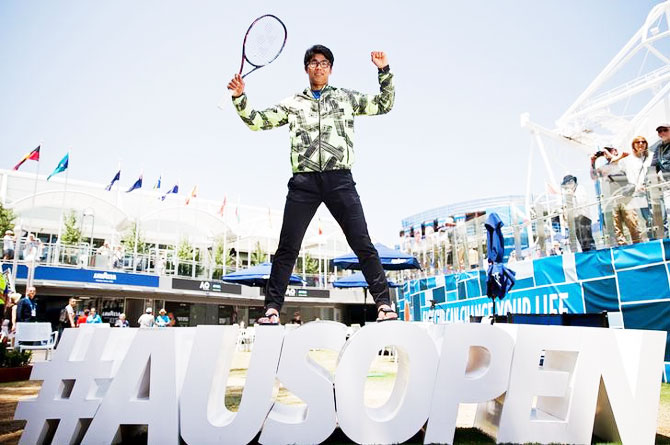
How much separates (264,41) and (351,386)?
2.75 meters

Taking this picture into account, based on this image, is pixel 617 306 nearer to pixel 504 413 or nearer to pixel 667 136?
pixel 667 136

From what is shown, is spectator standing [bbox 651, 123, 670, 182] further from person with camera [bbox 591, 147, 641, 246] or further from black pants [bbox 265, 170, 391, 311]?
black pants [bbox 265, 170, 391, 311]

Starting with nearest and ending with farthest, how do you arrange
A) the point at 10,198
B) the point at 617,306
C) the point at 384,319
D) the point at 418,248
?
the point at 384,319 < the point at 617,306 < the point at 418,248 < the point at 10,198

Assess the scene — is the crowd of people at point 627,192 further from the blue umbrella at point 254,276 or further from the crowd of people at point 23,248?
the crowd of people at point 23,248

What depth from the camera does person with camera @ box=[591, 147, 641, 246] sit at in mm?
7009

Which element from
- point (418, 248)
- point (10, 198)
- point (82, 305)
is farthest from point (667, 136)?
point (10, 198)

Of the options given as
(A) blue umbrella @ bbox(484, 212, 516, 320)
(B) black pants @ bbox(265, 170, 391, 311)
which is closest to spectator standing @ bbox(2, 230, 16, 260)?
(A) blue umbrella @ bbox(484, 212, 516, 320)

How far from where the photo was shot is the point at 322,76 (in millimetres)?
3645

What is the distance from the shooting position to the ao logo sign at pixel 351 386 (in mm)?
2836

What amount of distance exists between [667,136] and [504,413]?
5.55 meters

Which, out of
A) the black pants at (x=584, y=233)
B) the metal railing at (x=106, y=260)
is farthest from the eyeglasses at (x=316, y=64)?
the metal railing at (x=106, y=260)

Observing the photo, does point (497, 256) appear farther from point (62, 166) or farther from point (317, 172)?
point (62, 166)

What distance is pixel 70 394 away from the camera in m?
3.01

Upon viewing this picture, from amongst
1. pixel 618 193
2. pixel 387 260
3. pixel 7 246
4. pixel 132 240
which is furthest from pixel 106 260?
pixel 618 193
